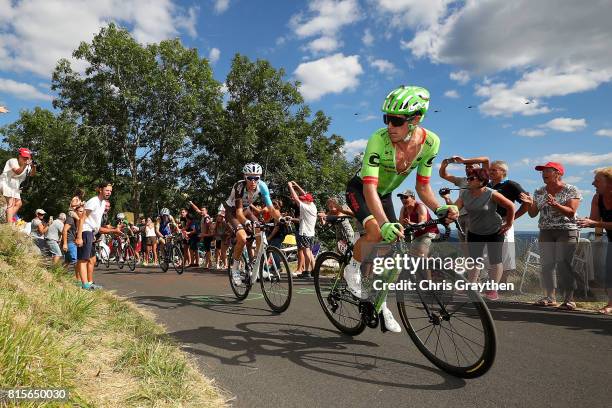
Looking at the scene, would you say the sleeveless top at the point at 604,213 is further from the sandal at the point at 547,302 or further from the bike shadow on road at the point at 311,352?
the bike shadow on road at the point at 311,352

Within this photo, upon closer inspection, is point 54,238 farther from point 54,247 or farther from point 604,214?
point 604,214

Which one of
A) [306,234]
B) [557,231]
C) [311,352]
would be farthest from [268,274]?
[557,231]

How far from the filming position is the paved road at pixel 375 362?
296 cm

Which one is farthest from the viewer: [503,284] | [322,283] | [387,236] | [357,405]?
[503,284]

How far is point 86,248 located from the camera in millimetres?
7266

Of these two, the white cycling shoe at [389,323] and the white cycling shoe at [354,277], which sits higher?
the white cycling shoe at [354,277]

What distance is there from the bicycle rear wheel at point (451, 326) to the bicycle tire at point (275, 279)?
7.43 ft

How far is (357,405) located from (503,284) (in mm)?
5683

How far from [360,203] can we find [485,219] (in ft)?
12.2

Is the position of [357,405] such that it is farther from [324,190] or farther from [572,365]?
[324,190]

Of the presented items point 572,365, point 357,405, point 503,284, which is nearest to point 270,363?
point 357,405

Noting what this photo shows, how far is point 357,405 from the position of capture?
284 cm

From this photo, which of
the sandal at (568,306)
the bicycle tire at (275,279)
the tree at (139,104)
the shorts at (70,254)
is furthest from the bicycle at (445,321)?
the tree at (139,104)

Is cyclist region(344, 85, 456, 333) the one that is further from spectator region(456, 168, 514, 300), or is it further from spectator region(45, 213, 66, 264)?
spectator region(45, 213, 66, 264)
